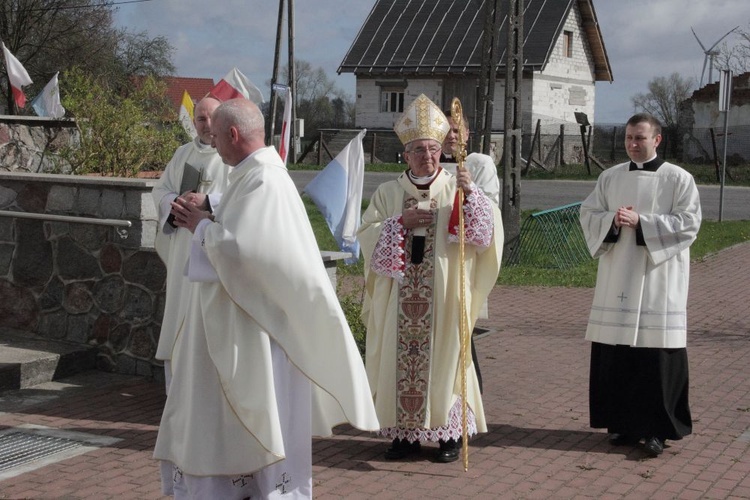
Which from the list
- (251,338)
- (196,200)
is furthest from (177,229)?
(251,338)

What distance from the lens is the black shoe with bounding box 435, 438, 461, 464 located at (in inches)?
252

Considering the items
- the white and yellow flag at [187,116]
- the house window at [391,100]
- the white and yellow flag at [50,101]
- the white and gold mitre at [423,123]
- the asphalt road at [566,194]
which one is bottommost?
the asphalt road at [566,194]

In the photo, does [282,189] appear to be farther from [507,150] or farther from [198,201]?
[507,150]

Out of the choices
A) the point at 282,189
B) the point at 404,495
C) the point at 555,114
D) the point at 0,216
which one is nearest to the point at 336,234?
the point at 0,216

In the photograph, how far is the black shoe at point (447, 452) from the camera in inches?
252

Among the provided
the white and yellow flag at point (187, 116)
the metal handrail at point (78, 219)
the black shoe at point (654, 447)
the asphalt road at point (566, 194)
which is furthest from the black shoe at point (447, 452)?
the asphalt road at point (566, 194)

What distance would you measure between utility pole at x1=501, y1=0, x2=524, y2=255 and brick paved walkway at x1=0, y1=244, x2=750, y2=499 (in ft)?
15.9

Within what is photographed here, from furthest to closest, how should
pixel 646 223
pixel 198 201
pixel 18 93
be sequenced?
pixel 18 93, pixel 646 223, pixel 198 201

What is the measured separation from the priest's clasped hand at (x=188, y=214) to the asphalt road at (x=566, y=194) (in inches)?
723

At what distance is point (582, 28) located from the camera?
169 feet

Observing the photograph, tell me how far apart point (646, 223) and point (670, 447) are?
4.48 ft

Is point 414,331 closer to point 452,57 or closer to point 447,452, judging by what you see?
point 447,452

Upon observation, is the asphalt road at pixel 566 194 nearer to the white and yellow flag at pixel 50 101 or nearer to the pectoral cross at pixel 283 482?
the white and yellow flag at pixel 50 101

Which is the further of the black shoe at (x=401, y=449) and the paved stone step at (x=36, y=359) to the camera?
the paved stone step at (x=36, y=359)
